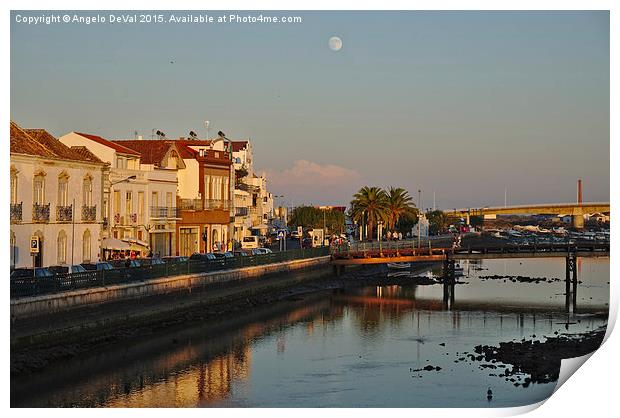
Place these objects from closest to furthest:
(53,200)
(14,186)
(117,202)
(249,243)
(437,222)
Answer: (14,186), (53,200), (117,202), (249,243), (437,222)

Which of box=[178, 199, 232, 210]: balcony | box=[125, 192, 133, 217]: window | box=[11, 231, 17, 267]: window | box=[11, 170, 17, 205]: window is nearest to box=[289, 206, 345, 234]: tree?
box=[178, 199, 232, 210]: balcony

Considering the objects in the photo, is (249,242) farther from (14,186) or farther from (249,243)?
(14,186)

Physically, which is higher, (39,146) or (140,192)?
(39,146)

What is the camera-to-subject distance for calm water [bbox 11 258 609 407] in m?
32.9

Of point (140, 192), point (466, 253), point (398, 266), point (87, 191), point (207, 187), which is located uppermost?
point (207, 187)

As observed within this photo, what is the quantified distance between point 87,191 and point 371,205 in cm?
5054

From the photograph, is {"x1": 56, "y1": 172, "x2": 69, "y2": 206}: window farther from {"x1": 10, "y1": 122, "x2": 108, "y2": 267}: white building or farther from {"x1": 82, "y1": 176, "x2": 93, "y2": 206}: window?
{"x1": 82, "y1": 176, "x2": 93, "y2": 206}: window

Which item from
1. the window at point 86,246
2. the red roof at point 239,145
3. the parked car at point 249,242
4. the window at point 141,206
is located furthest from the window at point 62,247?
the red roof at point 239,145

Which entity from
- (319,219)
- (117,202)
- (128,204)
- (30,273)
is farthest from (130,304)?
(319,219)

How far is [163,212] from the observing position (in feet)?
207

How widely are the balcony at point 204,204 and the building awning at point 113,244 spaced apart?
11.9m

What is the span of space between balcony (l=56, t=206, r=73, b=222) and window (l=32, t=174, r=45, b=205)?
1.86 meters

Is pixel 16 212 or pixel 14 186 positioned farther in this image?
pixel 16 212
